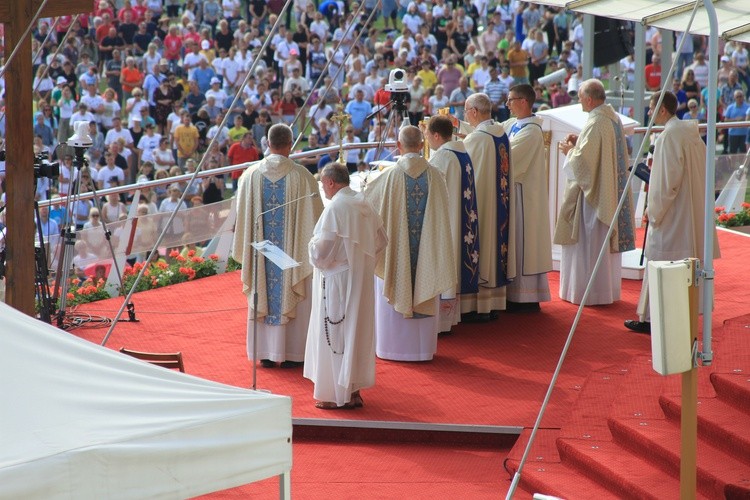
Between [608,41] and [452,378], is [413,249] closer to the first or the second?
[452,378]

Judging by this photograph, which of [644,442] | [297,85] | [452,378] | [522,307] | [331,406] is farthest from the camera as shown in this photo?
[297,85]

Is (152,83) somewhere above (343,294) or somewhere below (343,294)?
above

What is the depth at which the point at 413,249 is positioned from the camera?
9.91 m

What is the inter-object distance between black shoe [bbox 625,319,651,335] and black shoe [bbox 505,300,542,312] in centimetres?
89

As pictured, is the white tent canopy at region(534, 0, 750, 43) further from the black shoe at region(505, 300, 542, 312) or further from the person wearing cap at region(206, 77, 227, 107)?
the person wearing cap at region(206, 77, 227, 107)

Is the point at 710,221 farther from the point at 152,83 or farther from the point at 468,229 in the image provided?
the point at 152,83

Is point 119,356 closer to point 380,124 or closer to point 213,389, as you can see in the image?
point 213,389

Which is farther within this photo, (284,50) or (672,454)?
(284,50)

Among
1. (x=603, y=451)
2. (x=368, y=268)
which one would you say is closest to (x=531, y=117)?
(x=368, y=268)

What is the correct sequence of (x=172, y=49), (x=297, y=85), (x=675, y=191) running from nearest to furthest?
(x=675, y=191)
(x=297, y=85)
(x=172, y=49)

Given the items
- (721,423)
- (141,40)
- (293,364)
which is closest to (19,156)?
(293,364)

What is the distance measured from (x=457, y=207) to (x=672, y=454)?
3.46 metres

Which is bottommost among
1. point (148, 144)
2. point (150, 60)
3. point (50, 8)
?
point (148, 144)

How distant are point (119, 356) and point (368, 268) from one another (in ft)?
11.8
